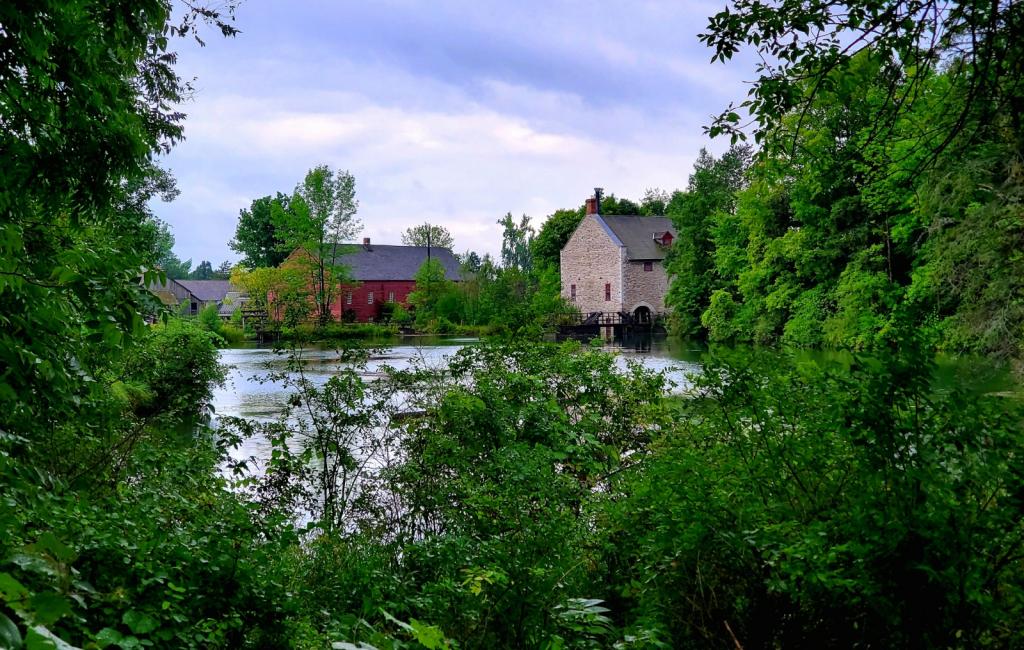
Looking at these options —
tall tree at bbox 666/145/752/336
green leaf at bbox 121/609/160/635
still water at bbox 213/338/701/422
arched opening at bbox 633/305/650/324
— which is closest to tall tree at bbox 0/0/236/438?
green leaf at bbox 121/609/160/635

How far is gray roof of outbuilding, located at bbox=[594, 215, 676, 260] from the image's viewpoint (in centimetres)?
5641

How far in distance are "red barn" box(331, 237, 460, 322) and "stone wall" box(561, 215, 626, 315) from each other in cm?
1184

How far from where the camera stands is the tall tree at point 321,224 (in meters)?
53.8

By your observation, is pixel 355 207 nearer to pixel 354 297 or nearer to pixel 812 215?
pixel 354 297

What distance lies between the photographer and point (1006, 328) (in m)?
16.6

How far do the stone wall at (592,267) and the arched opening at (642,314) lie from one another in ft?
4.94

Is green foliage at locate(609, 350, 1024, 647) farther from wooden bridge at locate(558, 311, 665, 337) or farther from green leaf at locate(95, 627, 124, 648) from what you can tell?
wooden bridge at locate(558, 311, 665, 337)

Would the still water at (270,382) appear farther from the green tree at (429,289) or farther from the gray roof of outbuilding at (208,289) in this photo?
the gray roof of outbuilding at (208,289)

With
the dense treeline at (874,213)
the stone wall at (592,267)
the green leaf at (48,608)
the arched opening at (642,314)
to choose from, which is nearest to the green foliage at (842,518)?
the dense treeline at (874,213)

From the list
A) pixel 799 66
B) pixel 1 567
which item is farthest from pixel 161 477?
pixel 799 66

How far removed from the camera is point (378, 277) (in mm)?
65812

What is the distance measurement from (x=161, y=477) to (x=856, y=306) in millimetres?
28631

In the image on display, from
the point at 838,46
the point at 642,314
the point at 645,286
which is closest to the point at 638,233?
the point at 645,286

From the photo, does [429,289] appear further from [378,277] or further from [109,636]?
[109,636]
